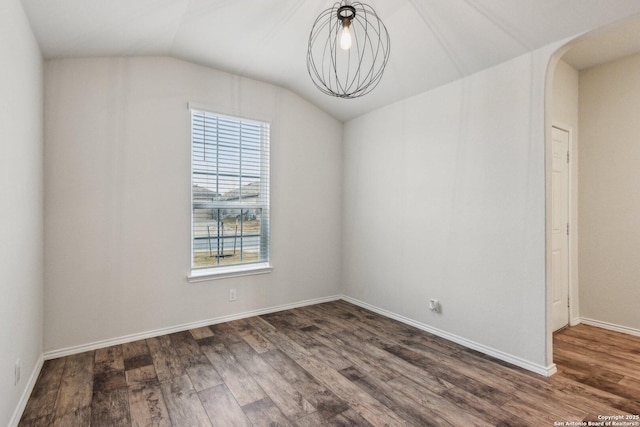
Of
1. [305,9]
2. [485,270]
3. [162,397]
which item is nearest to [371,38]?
[305,9]

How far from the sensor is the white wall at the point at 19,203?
1713 mm

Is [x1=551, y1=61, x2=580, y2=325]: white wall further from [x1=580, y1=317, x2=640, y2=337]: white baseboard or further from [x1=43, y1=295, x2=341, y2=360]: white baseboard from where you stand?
[x1=43, y1=295, x2=341, y2=360]: white baseboard

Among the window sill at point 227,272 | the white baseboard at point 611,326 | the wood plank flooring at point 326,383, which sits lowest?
the wood plank flooring at point 326,383

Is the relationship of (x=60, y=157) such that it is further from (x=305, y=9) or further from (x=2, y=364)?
(x=305, y=9)

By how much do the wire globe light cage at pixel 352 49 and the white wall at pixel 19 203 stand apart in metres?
1.81

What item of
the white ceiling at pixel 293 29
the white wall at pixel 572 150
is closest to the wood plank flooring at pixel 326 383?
the white wall at pixel 572 150

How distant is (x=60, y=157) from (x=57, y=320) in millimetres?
1381

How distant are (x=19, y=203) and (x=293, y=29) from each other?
2367 mm

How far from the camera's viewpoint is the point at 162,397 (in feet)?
7.16

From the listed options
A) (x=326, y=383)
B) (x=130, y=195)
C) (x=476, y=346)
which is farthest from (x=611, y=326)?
(x=130, y=195)

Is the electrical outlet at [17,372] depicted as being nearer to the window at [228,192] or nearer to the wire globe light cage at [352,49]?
the window at [228,192]

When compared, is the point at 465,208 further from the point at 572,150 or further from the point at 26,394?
the point at 26,394

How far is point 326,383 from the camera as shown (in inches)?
93.2

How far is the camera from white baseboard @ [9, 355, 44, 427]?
1.88 metres
